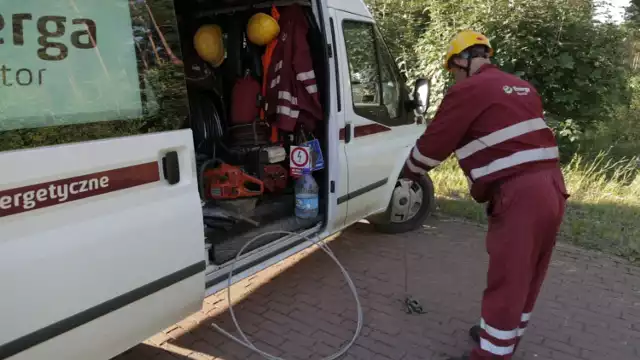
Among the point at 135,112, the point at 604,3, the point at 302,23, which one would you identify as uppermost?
the point at 604,3

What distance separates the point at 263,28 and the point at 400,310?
2313 mm

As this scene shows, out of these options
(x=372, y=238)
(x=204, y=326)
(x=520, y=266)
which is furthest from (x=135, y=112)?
(x=372, y=238)

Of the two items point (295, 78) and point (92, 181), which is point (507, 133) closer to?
point (295, 78)

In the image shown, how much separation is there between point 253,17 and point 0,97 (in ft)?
8.06

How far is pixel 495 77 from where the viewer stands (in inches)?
→ 107

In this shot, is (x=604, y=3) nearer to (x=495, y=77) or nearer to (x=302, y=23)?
(x=302, y=23)

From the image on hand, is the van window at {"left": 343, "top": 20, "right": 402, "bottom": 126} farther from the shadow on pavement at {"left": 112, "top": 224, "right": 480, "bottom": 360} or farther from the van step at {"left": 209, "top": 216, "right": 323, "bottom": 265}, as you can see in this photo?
the shadow on pavement at {"left": 112, "top": 224, "right": 480, "bottom": 360}

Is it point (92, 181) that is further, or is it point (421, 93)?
point (421, 93)

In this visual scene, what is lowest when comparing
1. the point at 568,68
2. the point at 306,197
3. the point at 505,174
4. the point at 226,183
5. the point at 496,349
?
the point at 496,349

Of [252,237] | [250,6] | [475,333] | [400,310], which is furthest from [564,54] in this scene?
[252,237]

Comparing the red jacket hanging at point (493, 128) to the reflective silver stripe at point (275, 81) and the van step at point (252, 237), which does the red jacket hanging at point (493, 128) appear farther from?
the reflective silver stripe at point (275, 81)

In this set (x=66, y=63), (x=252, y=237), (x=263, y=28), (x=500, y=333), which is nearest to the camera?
(x=66, y=63)

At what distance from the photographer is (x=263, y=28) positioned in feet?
13.4

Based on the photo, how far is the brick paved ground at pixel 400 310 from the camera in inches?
132
